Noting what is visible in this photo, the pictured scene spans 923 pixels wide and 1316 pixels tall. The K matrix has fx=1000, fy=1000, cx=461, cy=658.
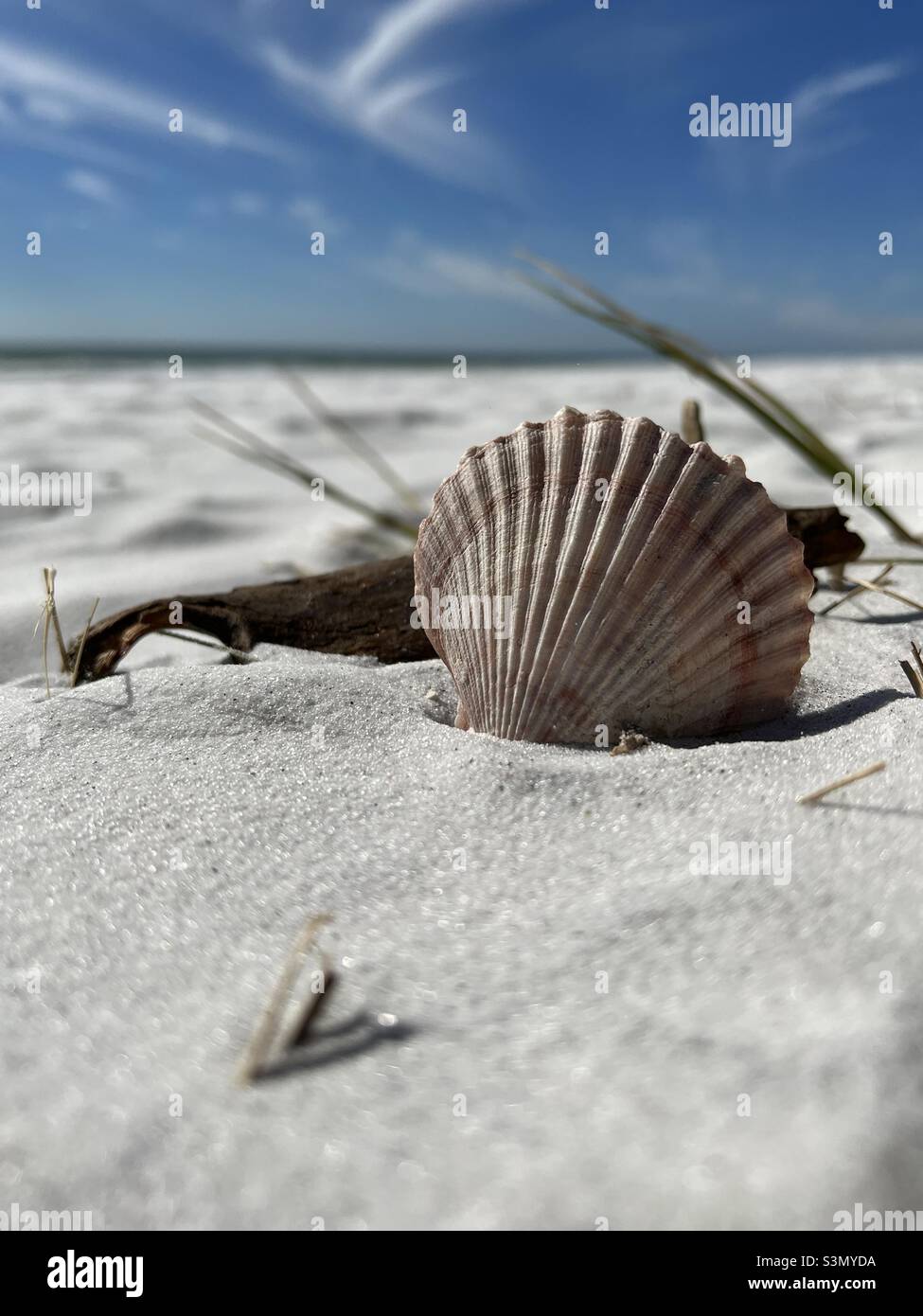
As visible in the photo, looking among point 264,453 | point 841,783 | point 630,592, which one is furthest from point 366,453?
point 841,783

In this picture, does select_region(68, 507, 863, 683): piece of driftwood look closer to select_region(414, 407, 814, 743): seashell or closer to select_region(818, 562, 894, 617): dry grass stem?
select_region(818, 562, 894, 617): dry grass stem

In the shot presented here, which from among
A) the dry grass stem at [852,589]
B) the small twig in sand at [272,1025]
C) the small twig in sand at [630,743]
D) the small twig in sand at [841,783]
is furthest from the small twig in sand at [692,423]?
the small twig in sand at [272,1025]

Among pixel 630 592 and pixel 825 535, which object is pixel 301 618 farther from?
pixel 825 535

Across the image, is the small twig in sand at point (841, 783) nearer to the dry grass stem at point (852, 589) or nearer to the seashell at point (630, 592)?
the seashell at point (630, 592)

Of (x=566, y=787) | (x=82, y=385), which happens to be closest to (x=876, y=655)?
(x=566, y=787)
